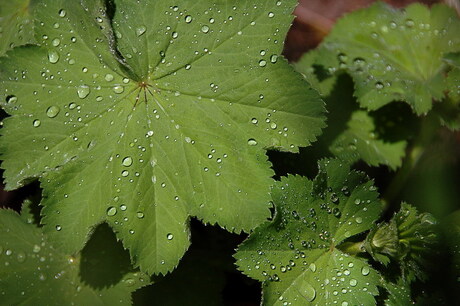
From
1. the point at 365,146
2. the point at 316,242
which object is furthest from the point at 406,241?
the point at 365,146

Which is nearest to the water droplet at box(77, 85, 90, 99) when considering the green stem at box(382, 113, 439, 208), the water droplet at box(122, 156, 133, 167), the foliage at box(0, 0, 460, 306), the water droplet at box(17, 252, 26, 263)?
the foliage at box(0, 0, 460, 306)

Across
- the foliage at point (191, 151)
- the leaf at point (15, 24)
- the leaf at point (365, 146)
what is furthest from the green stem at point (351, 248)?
the leaf at point (15, 24)

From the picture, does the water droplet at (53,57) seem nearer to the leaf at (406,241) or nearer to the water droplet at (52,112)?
the water droplet at (52,112)

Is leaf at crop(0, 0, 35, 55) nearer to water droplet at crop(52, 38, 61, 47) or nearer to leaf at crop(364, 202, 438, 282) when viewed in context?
water droplet at crop(52, 38, 61, 47)

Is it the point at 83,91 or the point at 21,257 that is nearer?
the point at 83,91

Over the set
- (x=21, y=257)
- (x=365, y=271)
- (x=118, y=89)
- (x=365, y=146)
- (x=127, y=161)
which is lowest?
(x=365, y=271)

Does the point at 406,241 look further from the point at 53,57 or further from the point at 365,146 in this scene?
the point at 53,57

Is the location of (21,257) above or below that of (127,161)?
below

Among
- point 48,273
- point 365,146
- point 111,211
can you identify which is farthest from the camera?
point 365,146
